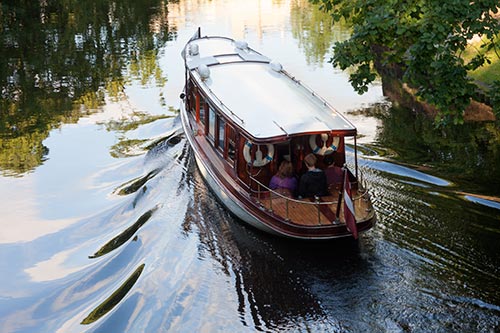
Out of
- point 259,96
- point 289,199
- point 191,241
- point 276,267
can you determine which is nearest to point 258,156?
point 289,199

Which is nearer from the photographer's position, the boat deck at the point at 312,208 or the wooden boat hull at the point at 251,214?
the wooden boat hull at the point at 251,214

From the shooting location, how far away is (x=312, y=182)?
1719 cm

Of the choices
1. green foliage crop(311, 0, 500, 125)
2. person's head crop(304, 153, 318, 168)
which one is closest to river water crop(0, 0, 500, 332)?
person's head crop(304, 153, 318, 168)

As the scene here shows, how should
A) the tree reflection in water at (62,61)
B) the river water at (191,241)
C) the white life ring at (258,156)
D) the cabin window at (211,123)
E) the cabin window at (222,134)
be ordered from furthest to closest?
the tree reflection in water at (62,61) < the cabin window at (211,123) < the cabin window at (222,134) < the white life ring at (258,156) < the river water at (191,241)

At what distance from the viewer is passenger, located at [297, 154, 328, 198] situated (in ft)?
56.3

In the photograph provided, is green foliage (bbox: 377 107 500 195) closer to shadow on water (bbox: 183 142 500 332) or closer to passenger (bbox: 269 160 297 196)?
shadow on water (bbox: 183 142 500 332)

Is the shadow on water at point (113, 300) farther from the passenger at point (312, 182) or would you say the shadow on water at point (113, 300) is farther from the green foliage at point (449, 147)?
the green foliage at point (449, 147)

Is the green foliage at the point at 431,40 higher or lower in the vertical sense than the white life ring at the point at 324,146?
higher

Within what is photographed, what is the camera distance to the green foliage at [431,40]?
13.6 meters

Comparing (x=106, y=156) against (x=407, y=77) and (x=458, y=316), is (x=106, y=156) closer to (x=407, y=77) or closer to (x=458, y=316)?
(x=407, y=77)

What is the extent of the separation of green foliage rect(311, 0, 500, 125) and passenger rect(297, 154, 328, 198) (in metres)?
2.51

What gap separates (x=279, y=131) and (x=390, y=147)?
832 cm

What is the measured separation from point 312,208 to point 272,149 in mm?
1916

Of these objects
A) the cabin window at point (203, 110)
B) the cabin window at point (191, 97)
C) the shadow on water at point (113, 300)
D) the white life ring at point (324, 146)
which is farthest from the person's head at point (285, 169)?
the cabin window at point (191, 97)
